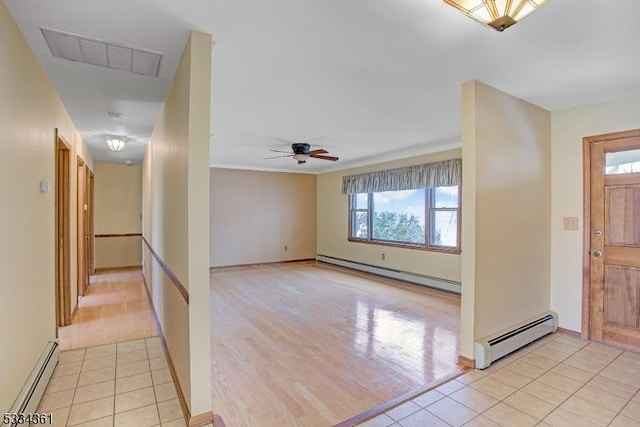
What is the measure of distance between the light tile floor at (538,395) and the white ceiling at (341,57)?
2304 millimetres

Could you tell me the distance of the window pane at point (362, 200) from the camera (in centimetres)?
712

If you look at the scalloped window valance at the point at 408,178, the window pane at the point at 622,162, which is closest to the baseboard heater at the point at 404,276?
the scalloped window valance at the point at 408,178

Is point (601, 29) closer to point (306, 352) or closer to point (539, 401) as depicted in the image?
point (539, 401)

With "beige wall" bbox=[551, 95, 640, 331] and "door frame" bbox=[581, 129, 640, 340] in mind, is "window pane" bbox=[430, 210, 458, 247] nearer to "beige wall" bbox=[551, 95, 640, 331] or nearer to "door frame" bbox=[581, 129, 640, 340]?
"beige wall" bbox=[551, 95, 640, 331]

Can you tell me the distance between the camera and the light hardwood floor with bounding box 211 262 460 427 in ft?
7.16

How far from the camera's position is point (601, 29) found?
6.20 ft

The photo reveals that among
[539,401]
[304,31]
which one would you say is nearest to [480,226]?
[539,401]

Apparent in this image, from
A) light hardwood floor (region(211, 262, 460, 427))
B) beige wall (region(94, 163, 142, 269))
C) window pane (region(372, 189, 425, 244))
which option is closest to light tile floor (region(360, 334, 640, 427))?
light hardwood floor (region(211, 262, 460, 427))

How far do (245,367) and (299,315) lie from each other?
142 centimetres

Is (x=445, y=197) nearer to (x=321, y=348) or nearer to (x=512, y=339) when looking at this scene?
(x=512, y=339)

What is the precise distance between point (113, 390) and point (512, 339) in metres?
3.22

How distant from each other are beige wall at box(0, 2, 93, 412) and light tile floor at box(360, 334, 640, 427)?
83.6 inches

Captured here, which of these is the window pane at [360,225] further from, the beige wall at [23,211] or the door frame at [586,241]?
the beige wall at [23,211]

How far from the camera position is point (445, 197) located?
5434mm
